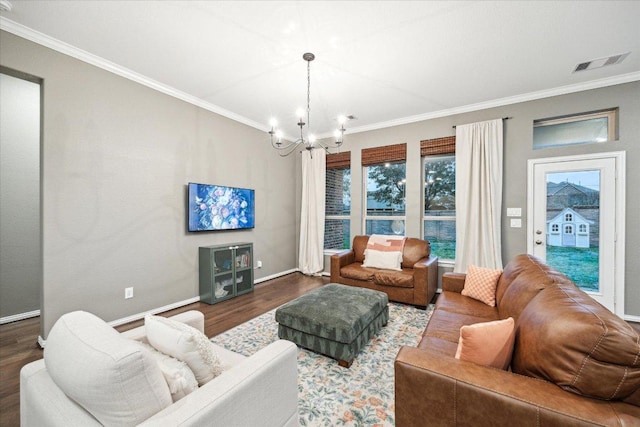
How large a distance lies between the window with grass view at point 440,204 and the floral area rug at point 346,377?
1.72m

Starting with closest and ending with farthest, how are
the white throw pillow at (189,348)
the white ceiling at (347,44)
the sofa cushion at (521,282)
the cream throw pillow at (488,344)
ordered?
1. the white throw pillow at (189,348)
2. the cream throw pillow at (488,344)
3. the sofa cushion at (521,282)
4. the white ceiling at (347,44)

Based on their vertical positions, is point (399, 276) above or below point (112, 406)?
below

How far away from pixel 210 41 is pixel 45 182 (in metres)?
2.05

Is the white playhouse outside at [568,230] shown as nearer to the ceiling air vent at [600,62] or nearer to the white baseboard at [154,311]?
the ceiling air vent at [600,62]

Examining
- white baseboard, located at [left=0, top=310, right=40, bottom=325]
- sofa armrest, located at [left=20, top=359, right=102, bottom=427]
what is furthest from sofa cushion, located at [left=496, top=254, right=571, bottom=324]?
white baseboard, located at [left=0, top=310, right=40, bottom=325]

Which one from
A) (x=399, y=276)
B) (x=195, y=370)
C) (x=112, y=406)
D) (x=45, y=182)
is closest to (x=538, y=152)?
(x=399, y=276)

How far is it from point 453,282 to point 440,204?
72.8 inches

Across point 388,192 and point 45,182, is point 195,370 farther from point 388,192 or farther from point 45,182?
point 388,192

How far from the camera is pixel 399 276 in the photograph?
3.46 metres

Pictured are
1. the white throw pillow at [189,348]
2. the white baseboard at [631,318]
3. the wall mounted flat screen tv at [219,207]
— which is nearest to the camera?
the white throw pillow at [189,348]

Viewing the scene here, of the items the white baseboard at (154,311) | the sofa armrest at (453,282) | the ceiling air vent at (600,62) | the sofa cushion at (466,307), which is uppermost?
the ceiling air vent at (600,62)

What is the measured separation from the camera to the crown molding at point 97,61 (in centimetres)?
225

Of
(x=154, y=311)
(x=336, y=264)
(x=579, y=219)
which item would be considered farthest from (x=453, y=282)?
(x=154, y=311)

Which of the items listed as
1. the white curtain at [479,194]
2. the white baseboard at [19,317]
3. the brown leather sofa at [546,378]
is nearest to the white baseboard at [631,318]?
the white curtain at [479,194]
